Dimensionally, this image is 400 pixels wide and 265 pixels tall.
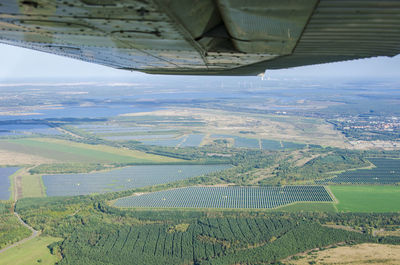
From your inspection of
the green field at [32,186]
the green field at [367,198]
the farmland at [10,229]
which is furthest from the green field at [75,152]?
the green field at [367,198]

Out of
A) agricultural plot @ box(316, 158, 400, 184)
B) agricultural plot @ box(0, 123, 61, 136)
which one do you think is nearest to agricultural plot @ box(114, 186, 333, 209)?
agricultural plot @ box(316, 158, 400, 184)

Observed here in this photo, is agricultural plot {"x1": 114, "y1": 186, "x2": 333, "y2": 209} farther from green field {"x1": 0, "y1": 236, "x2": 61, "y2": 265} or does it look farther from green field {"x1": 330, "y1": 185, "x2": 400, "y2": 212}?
green field {"x1": 0, "y1": 236, "x2": 61, "y2": 265}

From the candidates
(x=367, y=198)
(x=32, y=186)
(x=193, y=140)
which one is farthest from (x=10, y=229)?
(x=193, y=140)

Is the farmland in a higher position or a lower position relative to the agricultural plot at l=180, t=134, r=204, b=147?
lower

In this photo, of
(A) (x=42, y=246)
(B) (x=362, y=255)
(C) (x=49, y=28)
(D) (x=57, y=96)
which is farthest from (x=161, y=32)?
(D) (x=57, y=96)

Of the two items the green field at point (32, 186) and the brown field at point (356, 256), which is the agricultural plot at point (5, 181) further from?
the brown field at point (356, 256)

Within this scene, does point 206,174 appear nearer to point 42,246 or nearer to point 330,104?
point 42,246
